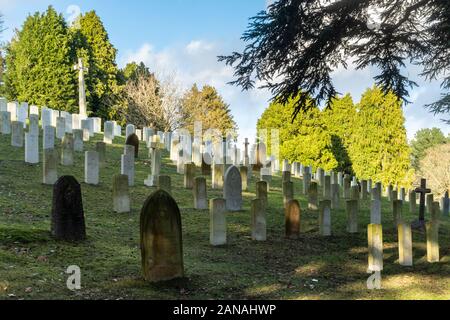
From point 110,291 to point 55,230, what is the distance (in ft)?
7.67

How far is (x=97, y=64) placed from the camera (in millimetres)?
43375

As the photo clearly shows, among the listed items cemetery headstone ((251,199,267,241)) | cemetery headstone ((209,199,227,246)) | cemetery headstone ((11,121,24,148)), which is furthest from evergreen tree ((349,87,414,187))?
cemetery headstone ((209,199,227,246))

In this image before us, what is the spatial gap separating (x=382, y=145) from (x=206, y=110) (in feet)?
67.7

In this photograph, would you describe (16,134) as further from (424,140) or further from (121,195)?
(424,140)

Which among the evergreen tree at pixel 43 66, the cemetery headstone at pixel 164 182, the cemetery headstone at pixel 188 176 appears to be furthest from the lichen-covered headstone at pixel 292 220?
the evergreen tree at pixel 43 66

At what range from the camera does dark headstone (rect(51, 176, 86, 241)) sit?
28.1ft

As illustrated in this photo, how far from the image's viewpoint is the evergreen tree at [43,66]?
38344 millimetres

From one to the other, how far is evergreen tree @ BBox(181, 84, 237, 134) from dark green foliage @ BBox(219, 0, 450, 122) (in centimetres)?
2862

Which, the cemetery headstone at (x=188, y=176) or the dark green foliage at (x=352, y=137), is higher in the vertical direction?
the dark green foliage at (x=352, y=137)

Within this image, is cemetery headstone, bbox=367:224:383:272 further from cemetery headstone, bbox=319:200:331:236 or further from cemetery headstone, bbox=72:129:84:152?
cemetery headstone, bbox=72:129:84:152

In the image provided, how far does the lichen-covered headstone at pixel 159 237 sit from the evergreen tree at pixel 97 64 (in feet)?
116

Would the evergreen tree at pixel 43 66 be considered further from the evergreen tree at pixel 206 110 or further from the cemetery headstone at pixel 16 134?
the cemetery headstone at pixel 16 134
